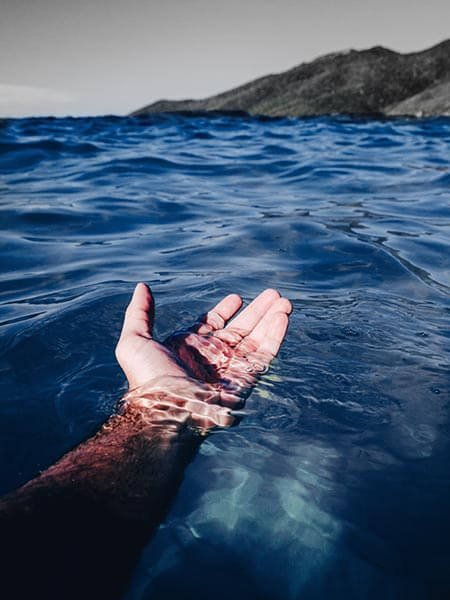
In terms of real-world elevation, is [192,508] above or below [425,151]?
below

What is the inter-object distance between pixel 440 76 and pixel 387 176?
3058 centimetres

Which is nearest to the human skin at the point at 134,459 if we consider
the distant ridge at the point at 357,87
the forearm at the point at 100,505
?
the forearm at the point at 100,505

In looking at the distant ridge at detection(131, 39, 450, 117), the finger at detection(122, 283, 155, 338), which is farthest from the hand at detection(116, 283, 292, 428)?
the distant ridge at detection(131, 39, 450, 117)

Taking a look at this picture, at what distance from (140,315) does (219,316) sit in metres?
0.68

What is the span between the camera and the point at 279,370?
2.35m

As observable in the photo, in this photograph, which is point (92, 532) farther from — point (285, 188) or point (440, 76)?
point (440, 76)

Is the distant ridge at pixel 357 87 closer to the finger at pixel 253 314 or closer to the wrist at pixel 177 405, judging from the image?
the finger at pixel 253 314

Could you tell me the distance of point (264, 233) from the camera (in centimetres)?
482

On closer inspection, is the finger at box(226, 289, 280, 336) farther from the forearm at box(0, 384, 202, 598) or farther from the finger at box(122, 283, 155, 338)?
the forearm at box(0, 384, 202, 598)

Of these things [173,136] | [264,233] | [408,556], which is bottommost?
[408,556]

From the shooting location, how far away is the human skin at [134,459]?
1250mm

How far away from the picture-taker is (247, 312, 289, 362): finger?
8.07 ft

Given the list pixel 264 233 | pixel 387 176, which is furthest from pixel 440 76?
pixel 264 233

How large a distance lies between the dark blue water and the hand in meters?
0.12
